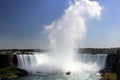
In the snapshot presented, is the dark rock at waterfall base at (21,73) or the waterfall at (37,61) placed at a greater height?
the waterfall at (37,61)

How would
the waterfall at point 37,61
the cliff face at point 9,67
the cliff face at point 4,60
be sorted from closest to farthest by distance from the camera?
the cliff face at point 9,67, the cliff face at point 4,60, the waterfall at point 37,61

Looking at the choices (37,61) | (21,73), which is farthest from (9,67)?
(37,61)

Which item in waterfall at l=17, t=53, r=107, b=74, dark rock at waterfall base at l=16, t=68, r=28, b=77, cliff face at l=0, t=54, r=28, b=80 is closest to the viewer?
cliff face at l=0, t=54, r=28, b=80

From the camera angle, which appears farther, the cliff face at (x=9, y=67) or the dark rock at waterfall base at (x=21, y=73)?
the dark rock at waterfall base at (x=21, y=73)

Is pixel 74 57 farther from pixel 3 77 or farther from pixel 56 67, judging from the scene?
pixel 3 77

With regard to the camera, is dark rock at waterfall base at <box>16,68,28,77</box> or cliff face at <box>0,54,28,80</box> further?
dark rock at waterfall base at <box>16,68,28,77</box>

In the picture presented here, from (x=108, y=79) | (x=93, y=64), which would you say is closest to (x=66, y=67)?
(x=93, y=64)

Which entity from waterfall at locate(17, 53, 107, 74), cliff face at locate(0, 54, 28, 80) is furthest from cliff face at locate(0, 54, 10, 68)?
waterfall at locate(17, 53, 107, 74)

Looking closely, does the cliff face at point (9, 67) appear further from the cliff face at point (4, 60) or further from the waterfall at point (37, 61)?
the waterfall at point (37, 61)

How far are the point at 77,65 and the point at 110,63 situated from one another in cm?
1056

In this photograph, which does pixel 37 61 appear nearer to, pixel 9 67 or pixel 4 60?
pixel 4 60

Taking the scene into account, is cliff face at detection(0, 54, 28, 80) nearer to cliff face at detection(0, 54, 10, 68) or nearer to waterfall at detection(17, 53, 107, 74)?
cliff face at detection(0, 54, 10, 68)

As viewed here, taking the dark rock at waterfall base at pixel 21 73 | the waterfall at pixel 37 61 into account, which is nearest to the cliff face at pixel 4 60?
the dark rock at waterfall base at pixel 21 73

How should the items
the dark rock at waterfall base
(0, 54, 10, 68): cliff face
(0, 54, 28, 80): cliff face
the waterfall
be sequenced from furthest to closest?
1. the waterfall
2. (0, 54, 10, 68): cliff face
3. the dark rock at waterfall base
4. (0, 54, 28, 80): cliff face
